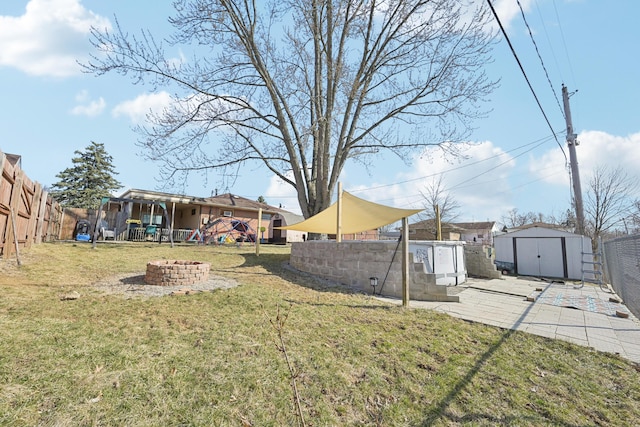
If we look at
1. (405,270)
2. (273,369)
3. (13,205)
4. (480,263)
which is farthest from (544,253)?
(13,205)

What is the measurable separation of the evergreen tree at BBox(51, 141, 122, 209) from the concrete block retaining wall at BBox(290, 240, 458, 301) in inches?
1044

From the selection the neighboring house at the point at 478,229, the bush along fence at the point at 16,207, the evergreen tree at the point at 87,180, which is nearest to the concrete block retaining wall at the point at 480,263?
the bush along fence at the point at 16,207

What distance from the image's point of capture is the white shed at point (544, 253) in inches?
468

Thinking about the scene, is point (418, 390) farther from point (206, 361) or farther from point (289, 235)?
point (289, 235)

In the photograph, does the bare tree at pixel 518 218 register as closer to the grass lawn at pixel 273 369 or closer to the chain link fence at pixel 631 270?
the chain link fence at pixel 631 270

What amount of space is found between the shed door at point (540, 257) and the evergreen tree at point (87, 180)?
1275 inches

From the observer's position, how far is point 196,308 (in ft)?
12.7

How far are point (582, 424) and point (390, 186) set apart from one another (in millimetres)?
28514

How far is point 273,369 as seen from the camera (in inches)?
98.1

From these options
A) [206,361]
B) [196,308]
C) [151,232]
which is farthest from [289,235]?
[206,361]

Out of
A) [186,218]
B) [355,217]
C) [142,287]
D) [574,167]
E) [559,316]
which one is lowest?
[559,316]

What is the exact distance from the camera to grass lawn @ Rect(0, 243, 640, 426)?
75.3 inches

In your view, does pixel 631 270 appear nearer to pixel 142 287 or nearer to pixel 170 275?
pixel 170 275

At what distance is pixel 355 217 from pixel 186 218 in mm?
17004
